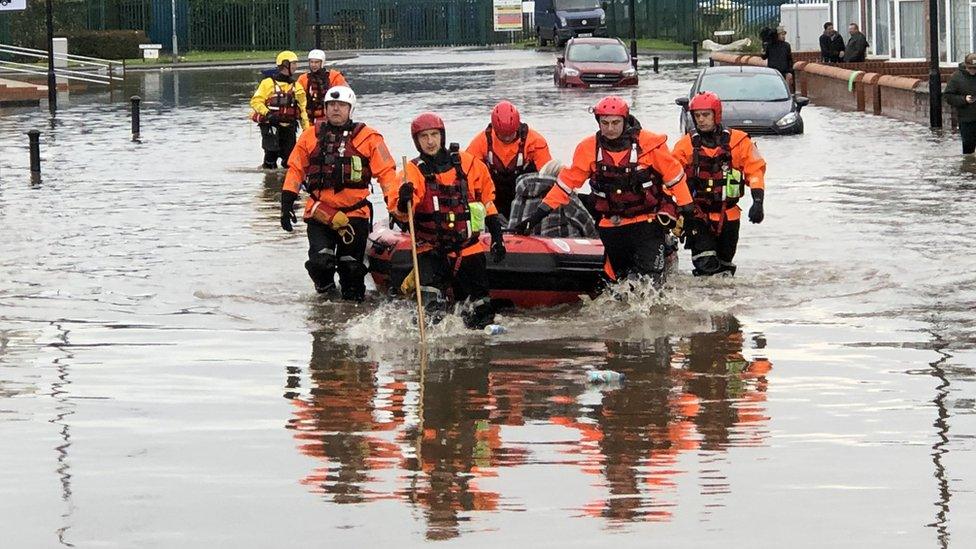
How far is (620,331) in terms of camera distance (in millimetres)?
13773

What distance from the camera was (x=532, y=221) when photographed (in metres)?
14.5

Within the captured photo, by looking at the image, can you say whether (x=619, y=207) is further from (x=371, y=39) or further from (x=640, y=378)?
(x=371, y=39)

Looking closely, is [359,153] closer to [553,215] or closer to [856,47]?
[553,215]

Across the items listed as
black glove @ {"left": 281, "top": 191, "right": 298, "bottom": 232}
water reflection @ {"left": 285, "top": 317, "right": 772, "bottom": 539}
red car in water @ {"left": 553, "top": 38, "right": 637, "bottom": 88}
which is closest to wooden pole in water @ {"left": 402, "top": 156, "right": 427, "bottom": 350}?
water reflection @ {"left": 285, "top": 317, "right": 772, "bottom": 539}

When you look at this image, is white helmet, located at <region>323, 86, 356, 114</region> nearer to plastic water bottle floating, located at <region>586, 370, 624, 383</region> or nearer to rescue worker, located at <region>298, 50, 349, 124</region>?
plastic water bottle floating, located at <region>586, 370, 624, 383</region>

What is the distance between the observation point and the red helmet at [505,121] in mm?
15680

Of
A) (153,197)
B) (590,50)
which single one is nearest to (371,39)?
(590,50)

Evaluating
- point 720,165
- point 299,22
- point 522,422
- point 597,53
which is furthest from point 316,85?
point 299,22

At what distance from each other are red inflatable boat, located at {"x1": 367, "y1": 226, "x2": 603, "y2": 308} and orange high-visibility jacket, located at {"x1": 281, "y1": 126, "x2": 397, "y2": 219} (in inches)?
18.9

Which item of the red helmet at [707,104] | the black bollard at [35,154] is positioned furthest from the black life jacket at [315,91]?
the red helmet at [707,104]

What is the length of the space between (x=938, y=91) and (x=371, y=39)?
5511 centimetres

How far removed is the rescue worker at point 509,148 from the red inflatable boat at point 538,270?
114 centimetres

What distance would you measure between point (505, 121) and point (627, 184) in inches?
72.9

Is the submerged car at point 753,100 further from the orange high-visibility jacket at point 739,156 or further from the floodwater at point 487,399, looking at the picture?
the orange high-visibility jacket at point 739,156
